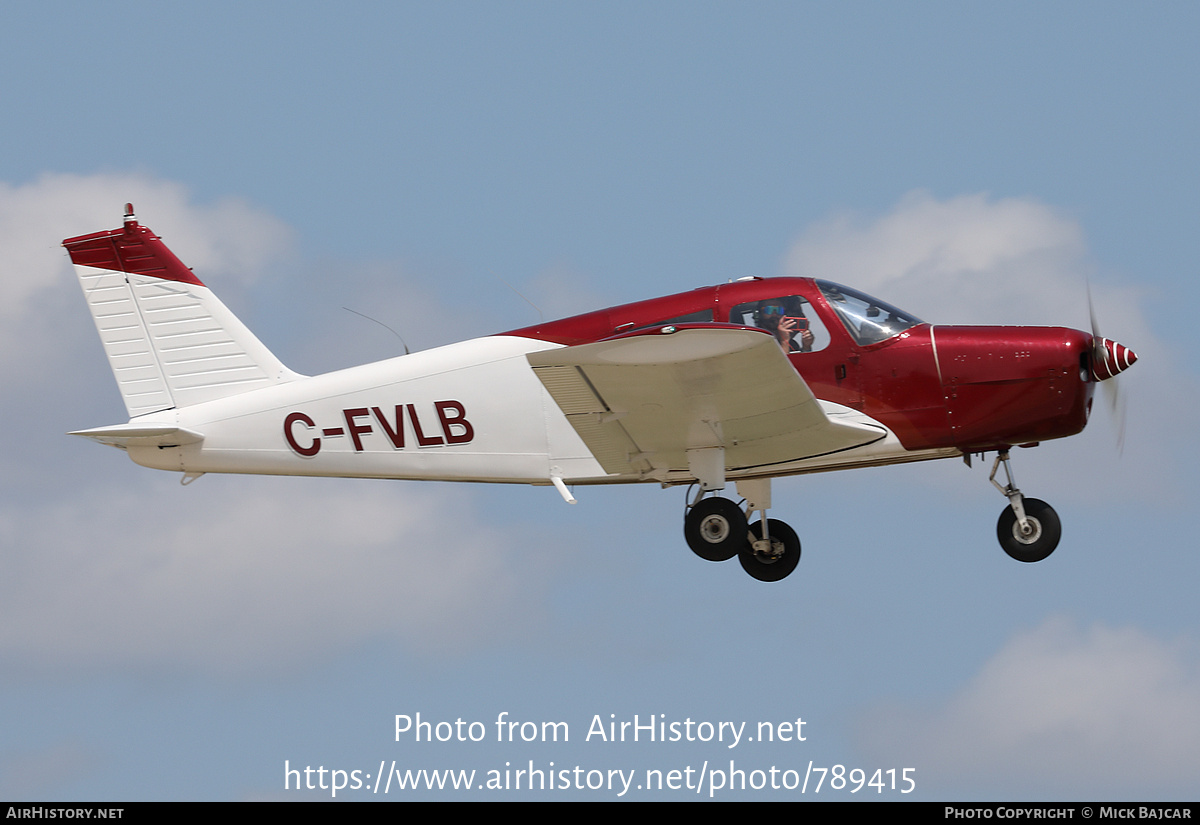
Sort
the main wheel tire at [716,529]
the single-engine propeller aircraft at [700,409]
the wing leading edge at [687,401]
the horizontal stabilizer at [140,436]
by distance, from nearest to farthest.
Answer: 1. the wing leading edge at [687,401]
2. the single-engine propeller aircraft at [700,409]
3. the main wheel tire at [716,529]
4. the horizontal stabilizer at [140,436]

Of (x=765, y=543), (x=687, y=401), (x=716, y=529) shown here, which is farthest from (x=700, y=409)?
(x=765, y=543)

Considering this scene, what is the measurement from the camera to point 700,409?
12555 millimetres

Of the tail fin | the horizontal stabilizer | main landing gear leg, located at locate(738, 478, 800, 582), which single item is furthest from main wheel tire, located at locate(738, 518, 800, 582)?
the horizontal stabilizer

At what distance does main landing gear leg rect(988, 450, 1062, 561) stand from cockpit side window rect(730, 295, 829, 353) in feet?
6.65

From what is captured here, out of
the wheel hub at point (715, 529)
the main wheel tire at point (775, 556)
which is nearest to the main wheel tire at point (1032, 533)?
the main wheel tire at point (775, 556)

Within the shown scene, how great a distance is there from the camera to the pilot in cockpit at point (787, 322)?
42.2ft

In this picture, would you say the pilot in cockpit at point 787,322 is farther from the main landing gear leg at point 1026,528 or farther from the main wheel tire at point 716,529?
the main landing gear leg at point 1026,528

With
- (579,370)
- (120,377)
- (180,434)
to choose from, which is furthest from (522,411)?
(120,377)

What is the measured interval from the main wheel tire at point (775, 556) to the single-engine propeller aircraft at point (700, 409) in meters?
0.02

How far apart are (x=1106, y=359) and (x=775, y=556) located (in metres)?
3.62

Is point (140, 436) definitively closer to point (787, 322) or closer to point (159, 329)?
point (159, 329)

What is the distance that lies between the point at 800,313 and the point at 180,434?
600 centimetres

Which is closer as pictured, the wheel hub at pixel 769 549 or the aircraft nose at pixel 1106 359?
the aircraft nose at pixel 1106 359

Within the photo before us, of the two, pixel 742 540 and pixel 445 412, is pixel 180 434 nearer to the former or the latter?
pixel 445 412
